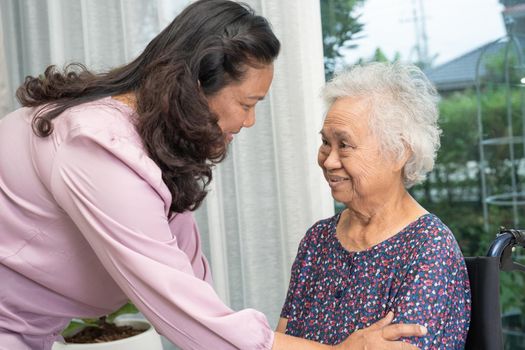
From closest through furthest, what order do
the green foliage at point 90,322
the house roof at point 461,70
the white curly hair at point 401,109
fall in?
the white curly hair at point 401,109
the green foliage at point 90,322
the house roof at point 461,70

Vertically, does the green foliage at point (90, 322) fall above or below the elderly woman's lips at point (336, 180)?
below

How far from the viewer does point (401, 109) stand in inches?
65.6

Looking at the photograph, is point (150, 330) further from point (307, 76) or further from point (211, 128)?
point (211, 128)

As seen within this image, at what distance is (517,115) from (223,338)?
1698 millimetres

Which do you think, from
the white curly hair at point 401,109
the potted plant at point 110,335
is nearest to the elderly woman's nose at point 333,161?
the white curly hair at point 401,109

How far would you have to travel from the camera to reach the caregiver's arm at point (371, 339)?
128 cm

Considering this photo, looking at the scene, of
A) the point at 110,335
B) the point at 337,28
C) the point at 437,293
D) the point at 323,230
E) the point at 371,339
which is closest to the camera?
the point at 371,339

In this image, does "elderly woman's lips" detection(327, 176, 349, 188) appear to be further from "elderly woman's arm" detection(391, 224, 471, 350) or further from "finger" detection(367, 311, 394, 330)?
"finger" detection(367, 311, 394, 330)

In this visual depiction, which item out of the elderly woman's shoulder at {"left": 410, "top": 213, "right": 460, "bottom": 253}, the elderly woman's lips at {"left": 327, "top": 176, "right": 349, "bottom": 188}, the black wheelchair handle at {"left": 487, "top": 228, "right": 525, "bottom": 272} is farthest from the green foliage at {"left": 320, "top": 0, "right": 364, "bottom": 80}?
the black wheelchair handle at {"left": 487, "top": 228, "right": 525, "bottom": 272}

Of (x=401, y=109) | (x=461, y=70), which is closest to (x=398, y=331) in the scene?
(x=401, y=109)

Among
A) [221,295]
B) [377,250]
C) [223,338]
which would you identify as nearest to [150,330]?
[221,295]

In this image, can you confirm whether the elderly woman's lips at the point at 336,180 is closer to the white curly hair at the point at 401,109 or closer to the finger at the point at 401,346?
the white curly hair at the point at 401,109

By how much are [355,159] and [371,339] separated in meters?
0.48

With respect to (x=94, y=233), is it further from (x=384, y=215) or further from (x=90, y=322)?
(x=90, y=322)
